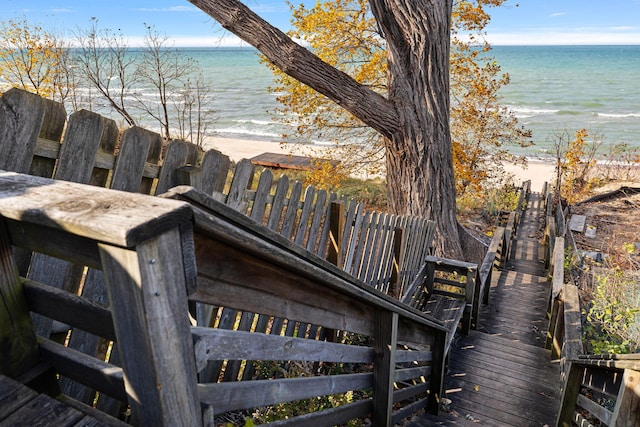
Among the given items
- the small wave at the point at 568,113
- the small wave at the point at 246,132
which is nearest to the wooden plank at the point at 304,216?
the small wave at the point at 246,132

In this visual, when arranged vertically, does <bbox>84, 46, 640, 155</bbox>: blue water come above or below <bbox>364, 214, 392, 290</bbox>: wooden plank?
above

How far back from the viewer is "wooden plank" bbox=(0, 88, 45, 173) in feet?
5.03

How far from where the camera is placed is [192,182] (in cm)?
194

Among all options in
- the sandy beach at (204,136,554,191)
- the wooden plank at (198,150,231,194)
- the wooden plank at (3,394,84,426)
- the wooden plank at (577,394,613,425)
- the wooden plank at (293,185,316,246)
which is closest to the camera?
the wooden plank at (3,394,84,426)

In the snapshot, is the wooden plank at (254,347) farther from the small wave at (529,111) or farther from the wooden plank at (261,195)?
the small wave at (529,111)

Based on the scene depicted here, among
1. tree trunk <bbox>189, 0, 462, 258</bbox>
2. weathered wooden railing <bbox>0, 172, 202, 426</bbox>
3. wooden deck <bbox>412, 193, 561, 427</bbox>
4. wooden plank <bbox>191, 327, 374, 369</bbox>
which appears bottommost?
wooden deck <bbox>412, 193, 561, 427</bbox>

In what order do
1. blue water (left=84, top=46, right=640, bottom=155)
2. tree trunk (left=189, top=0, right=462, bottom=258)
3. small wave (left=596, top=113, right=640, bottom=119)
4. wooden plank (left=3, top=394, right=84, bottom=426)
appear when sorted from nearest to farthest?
wooden plank (left=3, top=394, right=84, bottom=426), tree trunk (left=189, top=0, right=462, bottom=258), blue water (left=84, top=46, right=640, bottom=155), small wave (left=596, top=113, right=640, bottom=119)

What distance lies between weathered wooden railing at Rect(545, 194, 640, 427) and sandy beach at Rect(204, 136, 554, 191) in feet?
58.2

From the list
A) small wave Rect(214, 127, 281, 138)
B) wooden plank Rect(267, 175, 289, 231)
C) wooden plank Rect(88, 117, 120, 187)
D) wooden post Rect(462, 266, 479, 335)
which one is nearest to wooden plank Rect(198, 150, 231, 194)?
wooden plank Rect(88, 117, 120, 187)

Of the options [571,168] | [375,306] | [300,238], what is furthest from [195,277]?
[571,168]

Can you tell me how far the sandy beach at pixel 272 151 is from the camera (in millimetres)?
23844

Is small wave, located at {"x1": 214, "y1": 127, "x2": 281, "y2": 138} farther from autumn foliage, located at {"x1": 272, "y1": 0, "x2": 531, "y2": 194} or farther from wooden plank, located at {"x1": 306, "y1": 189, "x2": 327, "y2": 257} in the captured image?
wooden plank, located at {"x1": 306, "y1": 189, "x2": 327, "y2": 257}

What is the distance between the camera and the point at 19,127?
5.15ft

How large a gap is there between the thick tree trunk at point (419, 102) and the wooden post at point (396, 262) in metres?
2.59
